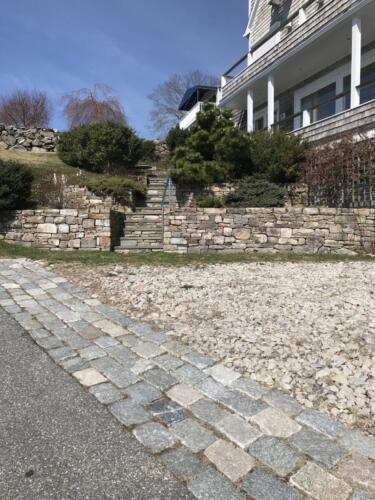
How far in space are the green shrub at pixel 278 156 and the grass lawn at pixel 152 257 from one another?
3726 millimetres

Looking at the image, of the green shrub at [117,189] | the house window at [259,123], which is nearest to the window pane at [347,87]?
the house window at [259,123]

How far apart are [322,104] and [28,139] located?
13.4 meters

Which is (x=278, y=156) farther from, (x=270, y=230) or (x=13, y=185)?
(x=13, y=185)

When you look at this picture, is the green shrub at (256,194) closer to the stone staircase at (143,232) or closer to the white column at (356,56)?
the stone staircase at (143,232)

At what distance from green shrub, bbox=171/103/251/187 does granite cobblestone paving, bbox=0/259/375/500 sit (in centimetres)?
833

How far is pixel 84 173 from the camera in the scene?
13.4 metres

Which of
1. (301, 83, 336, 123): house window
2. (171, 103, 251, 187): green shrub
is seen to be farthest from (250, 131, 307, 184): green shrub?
(301, 83, 336, 123): house window

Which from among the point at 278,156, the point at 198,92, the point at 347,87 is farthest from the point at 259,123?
the point at 198,92

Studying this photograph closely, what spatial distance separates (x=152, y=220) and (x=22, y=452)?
28.2ft

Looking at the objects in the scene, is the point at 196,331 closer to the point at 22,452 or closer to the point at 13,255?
the point at 22,452

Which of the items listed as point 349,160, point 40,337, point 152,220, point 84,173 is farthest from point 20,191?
point 349,160

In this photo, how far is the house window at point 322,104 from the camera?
43.2 ft

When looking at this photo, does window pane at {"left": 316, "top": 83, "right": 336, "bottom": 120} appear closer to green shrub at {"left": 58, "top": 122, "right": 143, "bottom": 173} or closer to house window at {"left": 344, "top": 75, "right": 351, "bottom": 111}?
house window at {"left": 344, "top": 75, "right": 351, "bottom": 111}

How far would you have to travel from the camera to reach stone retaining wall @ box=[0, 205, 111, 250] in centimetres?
877
